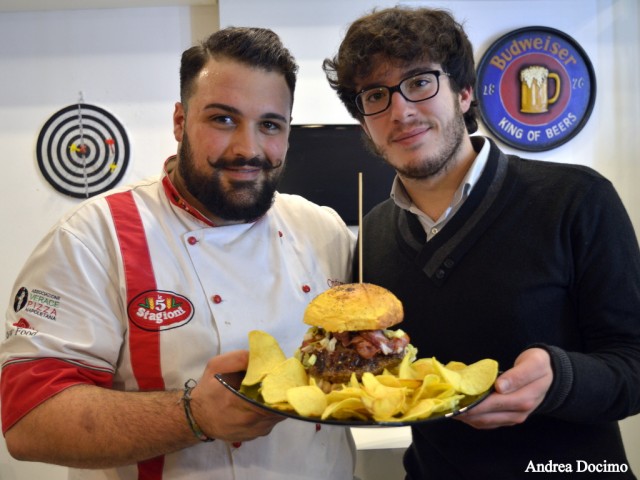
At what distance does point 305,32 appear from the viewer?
3.76 meters

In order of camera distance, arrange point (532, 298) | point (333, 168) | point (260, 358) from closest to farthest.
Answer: point (260, 358) < point (532, 298) < point (333, 168)

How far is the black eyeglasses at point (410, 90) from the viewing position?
1714 millimetres

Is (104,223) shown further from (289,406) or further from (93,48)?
(93,48)

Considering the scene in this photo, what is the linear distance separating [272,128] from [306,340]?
656mm

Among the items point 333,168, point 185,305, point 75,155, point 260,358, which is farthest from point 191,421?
point 75,155

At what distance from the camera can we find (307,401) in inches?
44.8

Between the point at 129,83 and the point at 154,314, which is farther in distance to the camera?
the point at 129,83

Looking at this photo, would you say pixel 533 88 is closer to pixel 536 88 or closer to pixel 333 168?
pixel 536 88

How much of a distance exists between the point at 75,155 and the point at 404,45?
2.88m

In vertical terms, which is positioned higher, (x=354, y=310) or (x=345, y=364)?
(x=354, y=310)

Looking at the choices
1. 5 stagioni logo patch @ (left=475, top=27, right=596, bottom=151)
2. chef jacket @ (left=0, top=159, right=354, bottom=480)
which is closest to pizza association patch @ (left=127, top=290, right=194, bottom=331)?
chef jacket @ (left=0, top=159, right=354, bottom=480)

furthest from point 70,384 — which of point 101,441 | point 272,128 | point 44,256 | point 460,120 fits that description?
point 460,120

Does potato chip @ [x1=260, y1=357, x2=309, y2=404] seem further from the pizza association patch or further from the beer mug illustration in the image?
the beer mug illustration

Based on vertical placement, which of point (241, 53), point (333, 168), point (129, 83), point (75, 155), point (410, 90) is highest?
point (129, 83)
